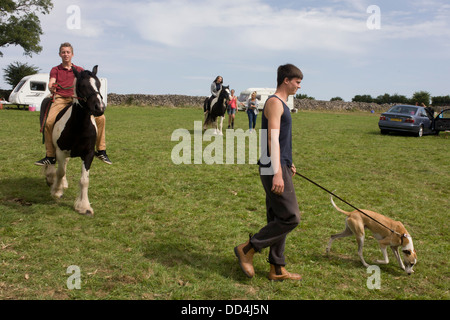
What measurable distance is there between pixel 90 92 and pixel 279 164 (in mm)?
3535

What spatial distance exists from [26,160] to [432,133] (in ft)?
67.2

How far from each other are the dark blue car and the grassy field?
29.6 feet

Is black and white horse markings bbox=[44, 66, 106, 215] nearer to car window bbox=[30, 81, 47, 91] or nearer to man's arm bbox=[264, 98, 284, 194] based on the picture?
man's arm bbox=[264, 98, 284, 194]

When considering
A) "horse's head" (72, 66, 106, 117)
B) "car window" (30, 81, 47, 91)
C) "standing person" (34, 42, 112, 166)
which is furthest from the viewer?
"car window" (30, 81, 47, 91)

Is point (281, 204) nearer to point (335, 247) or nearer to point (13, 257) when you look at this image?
point (335, 247)

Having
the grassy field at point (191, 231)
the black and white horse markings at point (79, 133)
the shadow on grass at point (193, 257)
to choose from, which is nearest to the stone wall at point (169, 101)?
the grassy field at point (191, 231)

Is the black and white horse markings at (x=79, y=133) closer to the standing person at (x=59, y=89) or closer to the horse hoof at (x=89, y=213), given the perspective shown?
the horse hoof at (x=89, y=213)

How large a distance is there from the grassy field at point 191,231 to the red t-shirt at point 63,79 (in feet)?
6.61

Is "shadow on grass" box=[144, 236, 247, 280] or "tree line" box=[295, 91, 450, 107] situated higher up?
"tree line" box=[295, 91, 450, 107]

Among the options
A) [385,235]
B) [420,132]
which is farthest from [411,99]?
[385,235]

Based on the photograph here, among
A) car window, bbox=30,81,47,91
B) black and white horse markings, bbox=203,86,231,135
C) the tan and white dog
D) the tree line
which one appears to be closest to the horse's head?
the tan and white dog

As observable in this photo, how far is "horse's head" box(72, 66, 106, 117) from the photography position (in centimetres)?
595

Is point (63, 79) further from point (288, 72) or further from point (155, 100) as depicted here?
point (155, 100)
